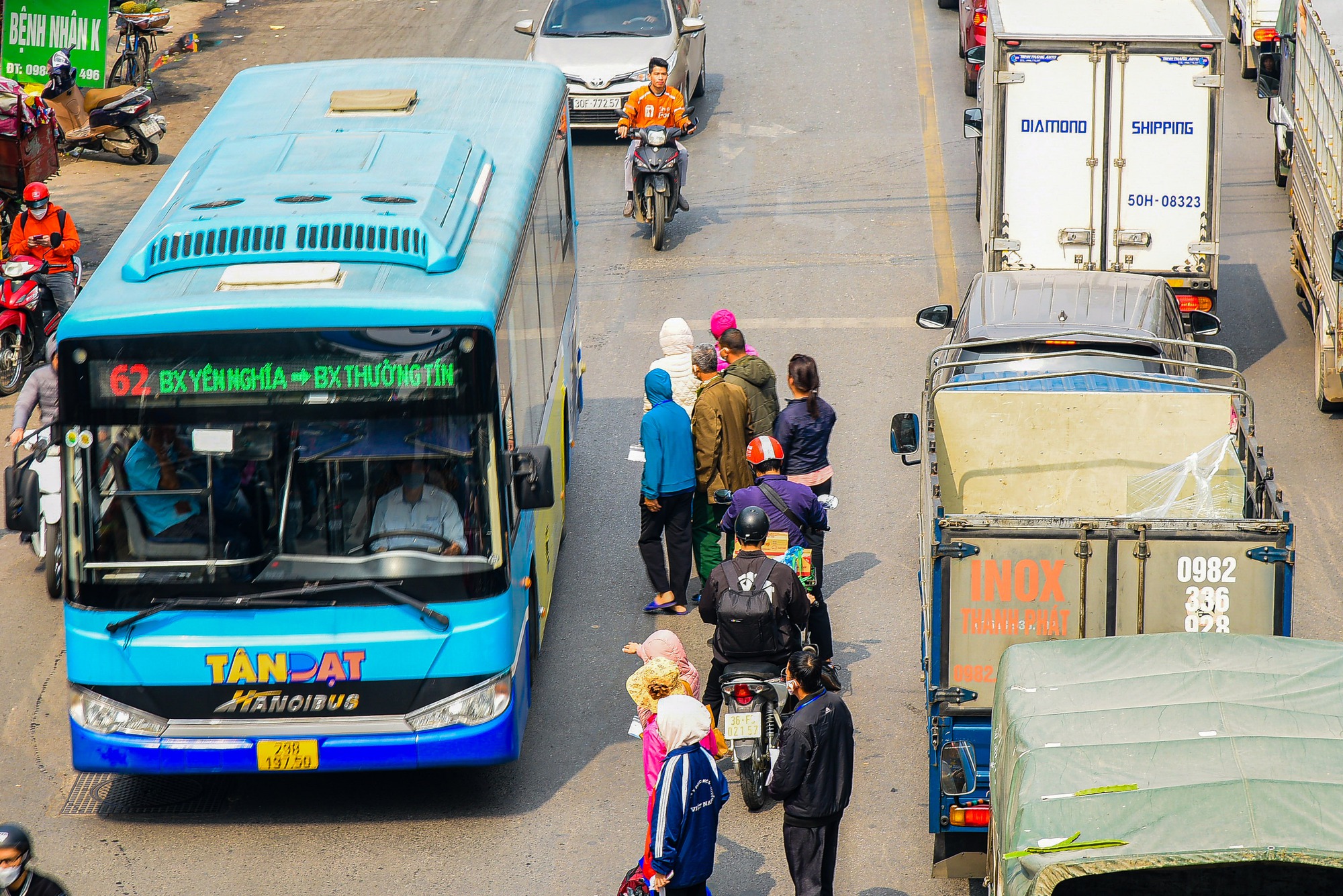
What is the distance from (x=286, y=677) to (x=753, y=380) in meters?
4.02

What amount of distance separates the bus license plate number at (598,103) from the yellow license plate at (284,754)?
44.7 ft

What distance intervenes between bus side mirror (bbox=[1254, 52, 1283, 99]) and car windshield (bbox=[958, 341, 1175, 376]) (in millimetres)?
9168

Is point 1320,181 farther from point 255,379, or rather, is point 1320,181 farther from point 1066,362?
point 255,379

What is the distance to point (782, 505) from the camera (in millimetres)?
9195

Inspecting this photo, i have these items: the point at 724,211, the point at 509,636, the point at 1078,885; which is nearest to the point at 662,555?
the point at 509,636

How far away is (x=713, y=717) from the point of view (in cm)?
880

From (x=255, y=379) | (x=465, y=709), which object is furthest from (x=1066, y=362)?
(x=255, y=379)

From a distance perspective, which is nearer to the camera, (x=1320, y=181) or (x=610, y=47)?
(x=1320, y=181)

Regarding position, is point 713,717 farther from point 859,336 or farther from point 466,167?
point 859,336

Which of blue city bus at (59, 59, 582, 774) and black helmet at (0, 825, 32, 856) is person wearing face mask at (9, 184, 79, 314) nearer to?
blue city bus at (59, 59, 582, 774)

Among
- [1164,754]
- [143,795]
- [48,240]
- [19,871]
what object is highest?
[1164,754]

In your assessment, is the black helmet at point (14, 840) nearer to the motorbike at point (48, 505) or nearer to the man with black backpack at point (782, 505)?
the motorbike at point (48, 505)

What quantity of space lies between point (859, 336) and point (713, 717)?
24.0 feet

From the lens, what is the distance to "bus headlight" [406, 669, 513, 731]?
8.15 meters
